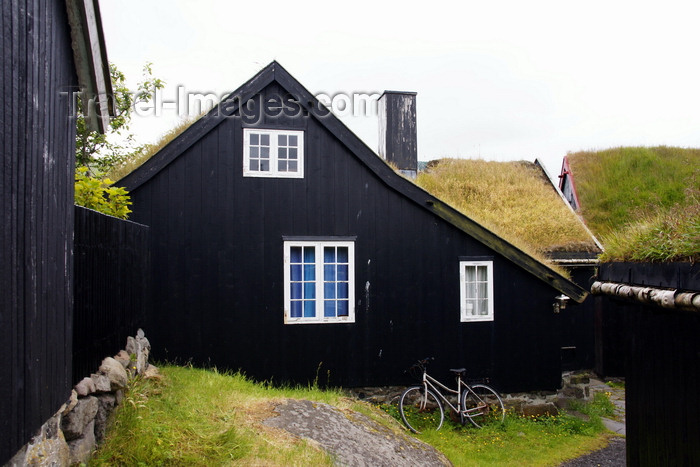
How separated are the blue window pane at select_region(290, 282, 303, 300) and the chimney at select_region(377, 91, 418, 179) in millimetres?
5839

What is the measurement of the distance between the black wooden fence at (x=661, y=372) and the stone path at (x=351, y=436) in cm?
258

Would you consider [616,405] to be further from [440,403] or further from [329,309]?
[329,309]

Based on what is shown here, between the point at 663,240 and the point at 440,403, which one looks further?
the point at 440,403

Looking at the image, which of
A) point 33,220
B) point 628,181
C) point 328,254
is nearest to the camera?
point 33,220

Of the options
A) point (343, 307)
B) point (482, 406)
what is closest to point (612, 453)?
point (482, 406)

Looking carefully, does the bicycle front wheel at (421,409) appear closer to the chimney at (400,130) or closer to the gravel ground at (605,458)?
the gravel ground at (605,458)

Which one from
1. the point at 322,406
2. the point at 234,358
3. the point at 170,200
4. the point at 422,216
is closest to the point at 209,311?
the point at 234,358

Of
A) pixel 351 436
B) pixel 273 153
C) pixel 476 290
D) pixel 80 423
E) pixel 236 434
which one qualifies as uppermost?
pixel 273 153

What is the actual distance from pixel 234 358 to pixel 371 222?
141 inches

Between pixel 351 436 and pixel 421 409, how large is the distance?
3.83 meters

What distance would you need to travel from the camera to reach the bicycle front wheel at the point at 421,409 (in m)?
10.4

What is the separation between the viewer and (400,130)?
15406mm

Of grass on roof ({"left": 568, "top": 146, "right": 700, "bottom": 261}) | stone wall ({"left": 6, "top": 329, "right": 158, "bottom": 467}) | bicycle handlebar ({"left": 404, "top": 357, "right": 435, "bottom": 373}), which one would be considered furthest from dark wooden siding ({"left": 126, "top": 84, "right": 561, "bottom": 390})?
grass on roof ({"left": 568, "top": 146, "right": 700, "bottom": 261})

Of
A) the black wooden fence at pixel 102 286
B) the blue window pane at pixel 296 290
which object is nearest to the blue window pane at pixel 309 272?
the blue window pane at pixel 296 290
